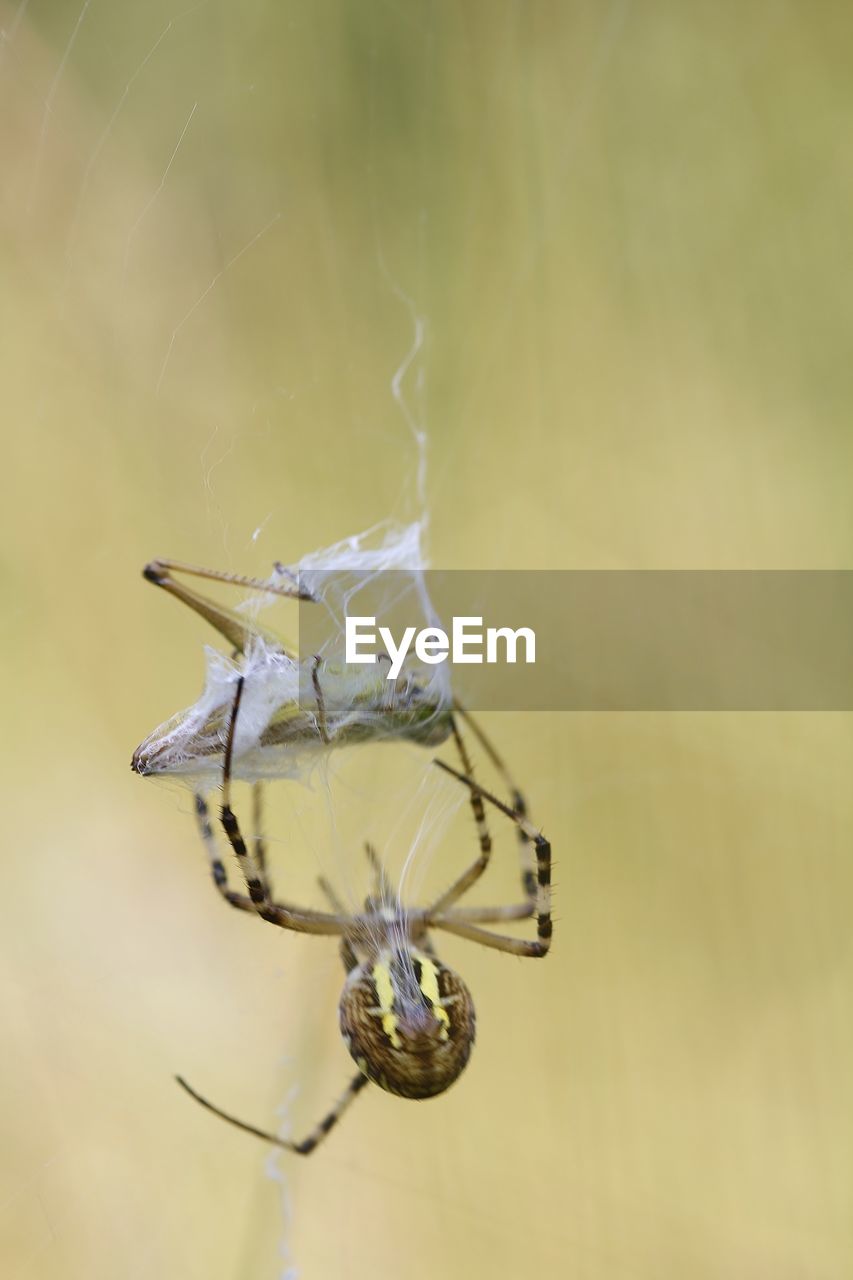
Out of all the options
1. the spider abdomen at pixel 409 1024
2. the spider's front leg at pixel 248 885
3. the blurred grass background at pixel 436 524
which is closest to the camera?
the spider's front leg at pixel 248 885

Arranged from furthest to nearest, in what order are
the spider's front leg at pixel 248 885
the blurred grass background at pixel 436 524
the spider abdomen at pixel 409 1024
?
1. the blurred grass background at pixel 436 524
2. the spider abdomen at pixel 409 1024
3. the spider's front leg at pixel 248 885

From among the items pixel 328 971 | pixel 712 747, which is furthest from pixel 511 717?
pixel 328 971

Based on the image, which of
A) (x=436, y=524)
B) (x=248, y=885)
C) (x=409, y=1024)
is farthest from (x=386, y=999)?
(x=436, y=524)

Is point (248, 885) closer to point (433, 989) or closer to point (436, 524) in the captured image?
point (433, 989)

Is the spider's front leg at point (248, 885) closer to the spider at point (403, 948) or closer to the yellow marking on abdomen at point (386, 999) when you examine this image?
the spider at point (403, 948)

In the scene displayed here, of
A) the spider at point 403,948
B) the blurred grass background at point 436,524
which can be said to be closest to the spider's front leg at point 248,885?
the spider at point 403,948

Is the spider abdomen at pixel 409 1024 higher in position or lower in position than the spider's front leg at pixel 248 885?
lower

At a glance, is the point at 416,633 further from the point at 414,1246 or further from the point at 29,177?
the point at 414,1246
